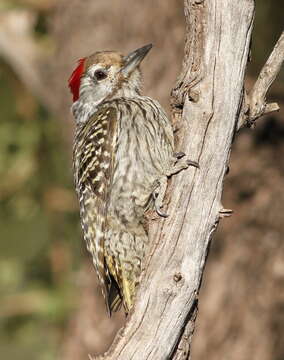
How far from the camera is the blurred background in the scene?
9250 millimetres

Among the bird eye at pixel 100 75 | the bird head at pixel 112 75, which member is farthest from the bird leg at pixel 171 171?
the bird eye at pixel 100 75

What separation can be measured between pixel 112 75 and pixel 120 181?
1.05 metres

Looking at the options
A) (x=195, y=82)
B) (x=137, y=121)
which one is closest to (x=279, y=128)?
(x=137, y=121)

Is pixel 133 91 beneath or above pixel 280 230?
above

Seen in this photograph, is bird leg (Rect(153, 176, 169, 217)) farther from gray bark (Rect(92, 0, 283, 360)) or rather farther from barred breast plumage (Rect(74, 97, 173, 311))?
barred breast plumage (Rect(74, 97, 173, 311))

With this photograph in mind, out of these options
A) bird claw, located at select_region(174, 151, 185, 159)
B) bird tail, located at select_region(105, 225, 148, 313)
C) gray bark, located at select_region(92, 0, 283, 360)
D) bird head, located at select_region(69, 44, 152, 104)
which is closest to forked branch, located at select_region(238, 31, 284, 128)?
gray bark, located at select_region(92, 0, 283, 360)

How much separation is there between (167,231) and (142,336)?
575mm

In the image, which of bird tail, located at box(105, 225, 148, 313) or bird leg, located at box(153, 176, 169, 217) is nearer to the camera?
bird leg, located at box(153, 176, 169, 217)

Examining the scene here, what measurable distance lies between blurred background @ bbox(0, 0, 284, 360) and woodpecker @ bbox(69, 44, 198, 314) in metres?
3.34

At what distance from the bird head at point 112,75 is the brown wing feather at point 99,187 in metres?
0.44

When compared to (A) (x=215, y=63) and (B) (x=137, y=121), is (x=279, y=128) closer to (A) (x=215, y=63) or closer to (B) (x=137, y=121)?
(B) (x=137, y=121)

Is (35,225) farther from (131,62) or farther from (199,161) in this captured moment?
(199,161)

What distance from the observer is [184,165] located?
4926 mm

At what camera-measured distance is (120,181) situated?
5.92 meters
